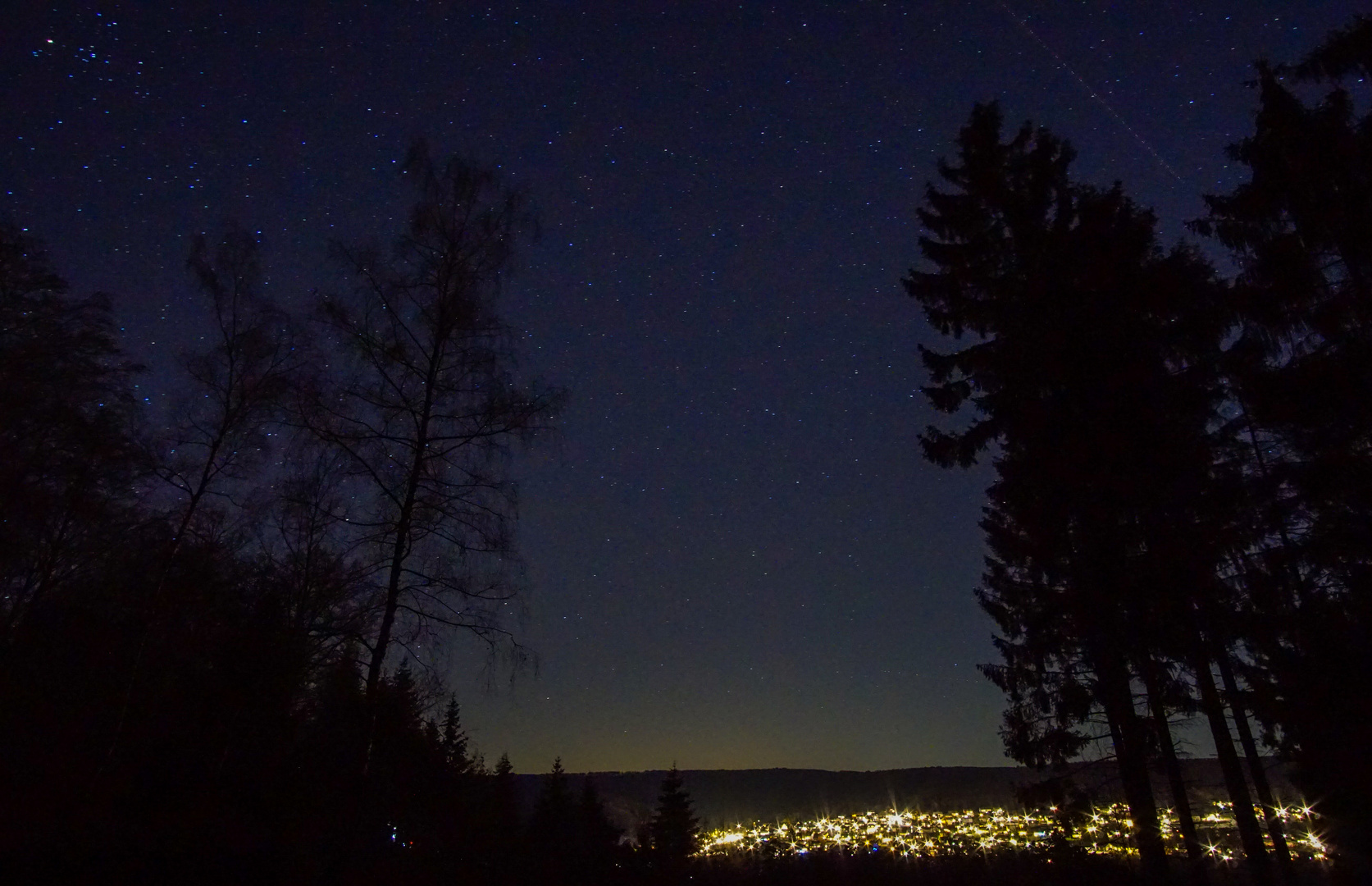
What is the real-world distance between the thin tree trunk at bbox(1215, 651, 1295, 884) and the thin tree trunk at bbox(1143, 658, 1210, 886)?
4.11ft

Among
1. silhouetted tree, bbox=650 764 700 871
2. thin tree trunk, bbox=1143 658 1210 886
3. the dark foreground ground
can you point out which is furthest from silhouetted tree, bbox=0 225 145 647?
silhouetted tree, bbox=650 764 700 871

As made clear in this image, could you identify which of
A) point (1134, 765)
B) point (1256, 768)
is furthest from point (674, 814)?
point (1134, 765)

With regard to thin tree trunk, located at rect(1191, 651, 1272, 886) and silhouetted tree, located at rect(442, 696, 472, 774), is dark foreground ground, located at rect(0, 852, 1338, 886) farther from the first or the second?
silhouetted tree, located at rect(442, 696, 472, 774)

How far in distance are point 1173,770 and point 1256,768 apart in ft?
15.1

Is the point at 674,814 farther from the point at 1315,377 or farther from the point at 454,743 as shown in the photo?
the point at 1315,377

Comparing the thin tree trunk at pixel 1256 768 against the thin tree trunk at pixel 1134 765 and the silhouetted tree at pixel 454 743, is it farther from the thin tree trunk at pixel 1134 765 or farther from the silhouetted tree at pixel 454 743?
the silhouetted tree at pixel 454 743

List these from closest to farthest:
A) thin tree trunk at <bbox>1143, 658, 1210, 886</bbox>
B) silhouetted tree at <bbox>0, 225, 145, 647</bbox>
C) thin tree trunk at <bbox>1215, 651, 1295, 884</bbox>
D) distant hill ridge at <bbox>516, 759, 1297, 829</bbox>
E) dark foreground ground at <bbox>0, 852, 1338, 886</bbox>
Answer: dark foreground ground at <bbox>0, 852, 1338, 886</bbox> < thin tree trunk at <bbox>1143, 658, 1210, 886</bbox> < thin tree trunk at <bbox>1215, 651, 1295, 884</bbox> < silhouetted tree at <bbox>0, 225, 145, 647</bbox> < distant hill ridge at <bbox>516, 759, 1297, 829</bbox>

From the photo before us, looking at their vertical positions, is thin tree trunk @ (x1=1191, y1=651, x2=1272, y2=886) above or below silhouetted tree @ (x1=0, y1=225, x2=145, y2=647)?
below

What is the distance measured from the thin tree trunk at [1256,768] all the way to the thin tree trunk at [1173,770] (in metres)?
1.25

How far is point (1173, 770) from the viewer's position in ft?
42.3

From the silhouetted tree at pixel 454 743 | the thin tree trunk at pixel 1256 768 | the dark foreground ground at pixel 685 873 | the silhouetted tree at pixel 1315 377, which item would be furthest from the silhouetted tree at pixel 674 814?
the silhouetted tree at pixel 1315 377

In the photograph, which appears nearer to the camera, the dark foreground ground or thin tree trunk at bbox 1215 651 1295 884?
the dark foreground ground

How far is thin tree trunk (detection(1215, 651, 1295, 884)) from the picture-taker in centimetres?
1279

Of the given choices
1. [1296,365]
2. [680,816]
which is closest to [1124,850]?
[1296,365]
